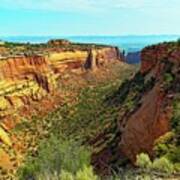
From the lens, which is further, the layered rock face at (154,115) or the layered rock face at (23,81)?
the layered rock face at (23,81)

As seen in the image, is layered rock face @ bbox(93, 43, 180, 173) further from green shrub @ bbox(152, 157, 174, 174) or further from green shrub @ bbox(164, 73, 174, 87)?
green shrub @ bbox(152, 157, 174, 174)

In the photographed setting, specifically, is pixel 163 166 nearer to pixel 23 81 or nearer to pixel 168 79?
pixel 168 79

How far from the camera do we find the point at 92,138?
51938 millimetres

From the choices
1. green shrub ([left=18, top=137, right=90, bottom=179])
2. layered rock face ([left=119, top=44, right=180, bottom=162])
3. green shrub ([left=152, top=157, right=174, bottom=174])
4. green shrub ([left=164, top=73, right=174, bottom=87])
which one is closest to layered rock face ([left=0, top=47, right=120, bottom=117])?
layered rock face ([left=119, top=44, right=180, bottom=162])

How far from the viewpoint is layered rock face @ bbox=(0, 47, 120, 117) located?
229 feet

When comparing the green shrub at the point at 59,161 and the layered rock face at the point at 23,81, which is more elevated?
the green shrub at the point at 59,161

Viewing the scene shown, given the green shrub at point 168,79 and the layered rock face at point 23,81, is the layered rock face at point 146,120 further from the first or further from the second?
the layered rock face at point 23,81

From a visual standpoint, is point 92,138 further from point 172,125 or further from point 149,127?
point 172,125

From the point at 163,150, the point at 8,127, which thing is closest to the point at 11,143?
the point at 8,127

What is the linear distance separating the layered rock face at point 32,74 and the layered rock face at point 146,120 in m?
17.9

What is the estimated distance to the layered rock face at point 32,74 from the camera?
69.8 m

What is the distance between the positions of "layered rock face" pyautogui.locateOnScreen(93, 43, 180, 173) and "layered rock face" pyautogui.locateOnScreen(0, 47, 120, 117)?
1787cm

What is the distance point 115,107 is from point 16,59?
63.4 feet

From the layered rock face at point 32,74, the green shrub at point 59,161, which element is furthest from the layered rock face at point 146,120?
the layered rock face at point 32,74
